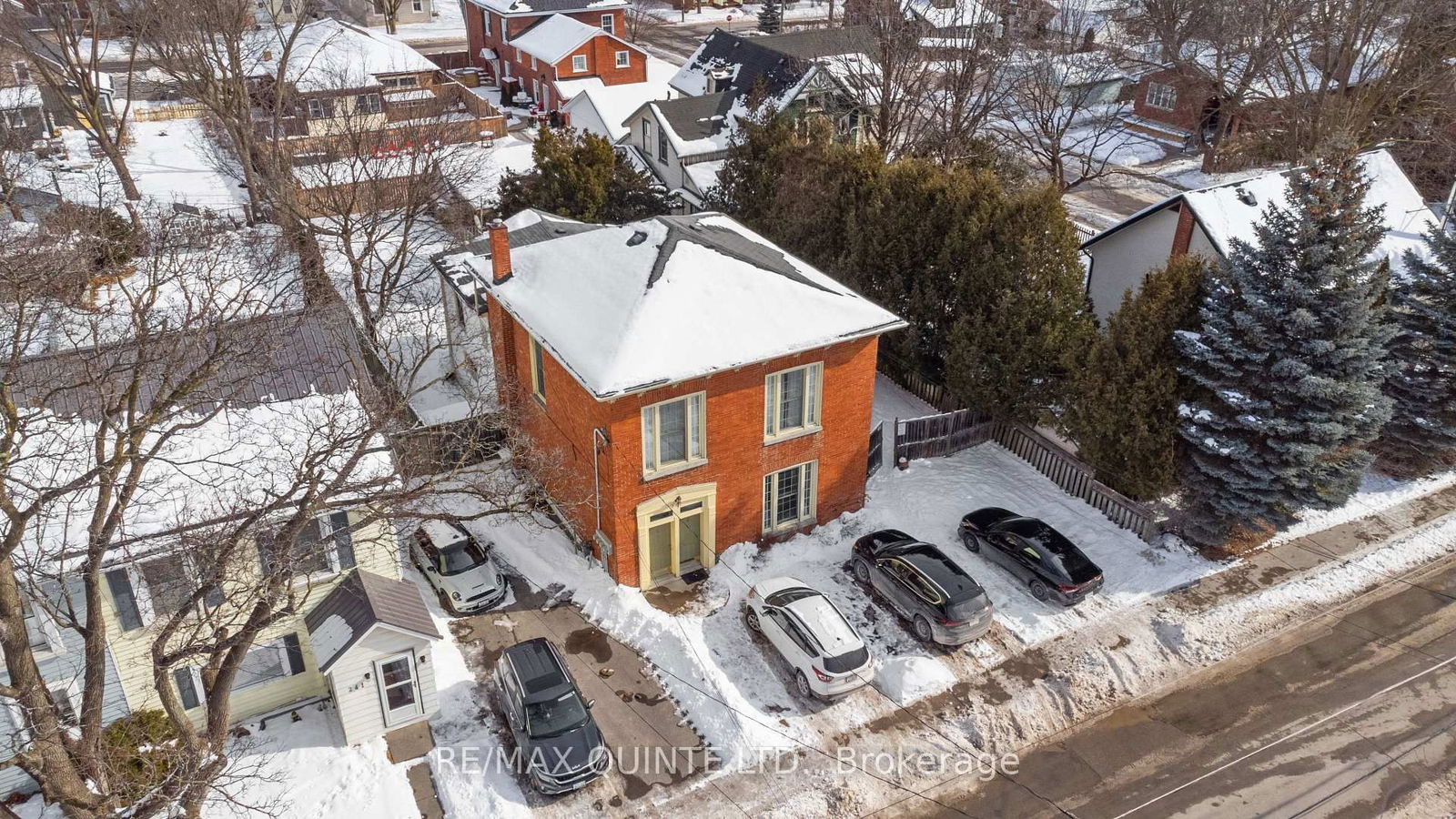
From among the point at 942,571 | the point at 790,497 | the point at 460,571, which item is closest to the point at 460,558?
the point at 460,571

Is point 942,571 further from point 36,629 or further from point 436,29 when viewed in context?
point 436,29

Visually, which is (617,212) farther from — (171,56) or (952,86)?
(171,56)

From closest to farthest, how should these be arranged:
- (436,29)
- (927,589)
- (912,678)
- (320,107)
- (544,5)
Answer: (912,678), (927,589), (320,107), (544,5), (436,29)

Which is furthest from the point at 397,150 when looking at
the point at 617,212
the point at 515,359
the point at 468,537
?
the point at 468,537

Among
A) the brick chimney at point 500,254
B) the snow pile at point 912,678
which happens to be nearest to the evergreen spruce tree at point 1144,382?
the snow pile at point 912,678

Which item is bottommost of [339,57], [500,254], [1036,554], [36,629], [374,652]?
[1036,554]

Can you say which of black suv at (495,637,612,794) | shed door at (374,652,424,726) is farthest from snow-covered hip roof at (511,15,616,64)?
black suv at (495,637,612,794)

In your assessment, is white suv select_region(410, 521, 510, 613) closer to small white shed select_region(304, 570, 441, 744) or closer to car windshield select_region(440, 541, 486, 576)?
car windshield select_region(440, 541, 486, 576)
